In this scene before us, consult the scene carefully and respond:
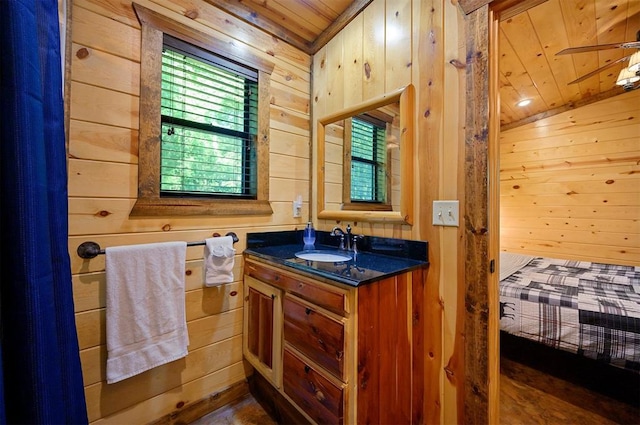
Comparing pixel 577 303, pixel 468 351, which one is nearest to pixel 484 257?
pixel 468 351

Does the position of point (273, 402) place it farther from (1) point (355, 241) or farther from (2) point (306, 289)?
(1) point (355, 241)

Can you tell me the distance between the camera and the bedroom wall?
3.00m

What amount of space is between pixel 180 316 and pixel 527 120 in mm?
4809

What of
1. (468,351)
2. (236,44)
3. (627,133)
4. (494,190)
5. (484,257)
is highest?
(236,44)

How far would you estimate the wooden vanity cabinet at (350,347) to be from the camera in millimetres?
1017

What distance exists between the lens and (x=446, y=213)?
4.25ft

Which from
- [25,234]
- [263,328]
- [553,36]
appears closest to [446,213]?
[263,328]

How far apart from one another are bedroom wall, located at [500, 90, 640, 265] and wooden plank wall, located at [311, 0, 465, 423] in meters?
3.34

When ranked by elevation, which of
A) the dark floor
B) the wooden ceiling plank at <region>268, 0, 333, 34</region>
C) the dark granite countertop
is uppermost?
the wooden ceiling plank at <region>268, 0, 333, 34</region>

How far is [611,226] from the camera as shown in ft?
10.2

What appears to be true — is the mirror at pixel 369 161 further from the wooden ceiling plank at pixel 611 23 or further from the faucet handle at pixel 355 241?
the wooden ceiling plank at pixel 611 23

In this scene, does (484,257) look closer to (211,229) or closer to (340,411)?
(340,411)

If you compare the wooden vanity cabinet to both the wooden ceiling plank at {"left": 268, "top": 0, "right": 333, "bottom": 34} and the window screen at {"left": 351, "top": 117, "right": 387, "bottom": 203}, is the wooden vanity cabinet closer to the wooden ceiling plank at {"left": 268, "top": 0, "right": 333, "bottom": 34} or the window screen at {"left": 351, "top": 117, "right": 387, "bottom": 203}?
the window screen at {"left": 351, "top": 117, "right": 387, "bottom": 203}

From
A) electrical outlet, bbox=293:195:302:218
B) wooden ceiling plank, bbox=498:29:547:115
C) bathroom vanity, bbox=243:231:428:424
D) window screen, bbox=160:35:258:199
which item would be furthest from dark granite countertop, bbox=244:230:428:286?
wooden ceiling plank, bbox=498:29:547:115
